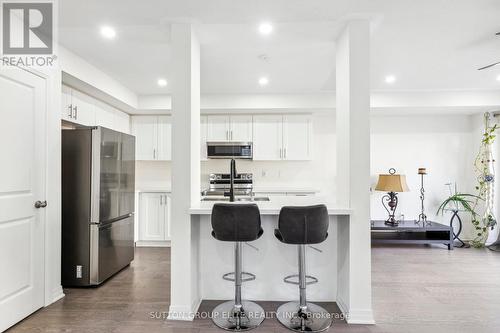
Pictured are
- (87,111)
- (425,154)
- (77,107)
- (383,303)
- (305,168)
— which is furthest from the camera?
(305,168)

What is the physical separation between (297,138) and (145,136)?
264cm

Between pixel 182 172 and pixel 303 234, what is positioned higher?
pixel 182 172

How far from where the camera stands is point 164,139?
4.85 metres

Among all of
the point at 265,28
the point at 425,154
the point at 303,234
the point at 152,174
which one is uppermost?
the point at 265,28

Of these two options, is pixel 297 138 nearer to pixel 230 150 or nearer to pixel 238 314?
pixel 230 150

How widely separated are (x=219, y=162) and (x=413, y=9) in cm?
364

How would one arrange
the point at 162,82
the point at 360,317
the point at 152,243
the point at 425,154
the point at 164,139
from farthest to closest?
1. the point at 425,154
2. the point at 164,139
3. the point at 152,243
4. the point at 162,82
5. the point at 360,317

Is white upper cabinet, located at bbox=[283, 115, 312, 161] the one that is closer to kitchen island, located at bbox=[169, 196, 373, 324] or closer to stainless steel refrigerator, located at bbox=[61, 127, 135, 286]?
kitchen island, located at bbox=[169, 196, 373, 324]

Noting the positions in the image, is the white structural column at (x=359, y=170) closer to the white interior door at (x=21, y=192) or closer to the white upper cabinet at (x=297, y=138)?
the white upper cabinet at (x=297, y=138)

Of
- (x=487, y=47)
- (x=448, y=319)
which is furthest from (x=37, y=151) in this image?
(x=487, y=47)

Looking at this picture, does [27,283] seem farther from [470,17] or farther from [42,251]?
[470,17]

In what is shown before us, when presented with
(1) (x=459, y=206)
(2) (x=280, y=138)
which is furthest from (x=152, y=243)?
(1) (x=459, y=206)

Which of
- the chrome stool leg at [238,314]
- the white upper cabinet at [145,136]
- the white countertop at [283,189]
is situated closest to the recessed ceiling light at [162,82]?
the white upper cabinet at [145,136]

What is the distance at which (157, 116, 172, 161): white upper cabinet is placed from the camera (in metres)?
4.82
